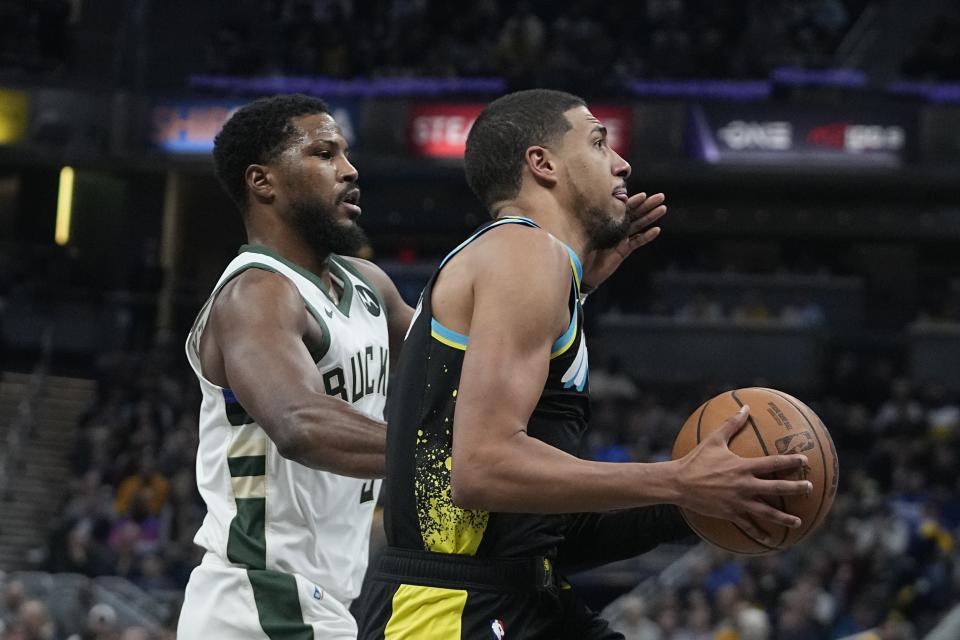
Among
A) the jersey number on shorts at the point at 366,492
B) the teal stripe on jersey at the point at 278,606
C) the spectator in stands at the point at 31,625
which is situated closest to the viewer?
the teal stripe on jersey at the point at 278,606

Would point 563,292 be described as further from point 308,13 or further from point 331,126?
point 308,13

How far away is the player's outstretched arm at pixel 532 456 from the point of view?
8.23 feet

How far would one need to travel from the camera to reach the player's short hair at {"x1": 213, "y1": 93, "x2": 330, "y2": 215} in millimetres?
3926

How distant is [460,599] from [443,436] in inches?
13.1

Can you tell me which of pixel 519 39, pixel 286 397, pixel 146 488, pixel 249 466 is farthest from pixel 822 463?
pixel 519 39

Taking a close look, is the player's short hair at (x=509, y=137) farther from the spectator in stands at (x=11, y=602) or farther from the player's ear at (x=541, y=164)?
the spectator in stands at (x=11, y=602)

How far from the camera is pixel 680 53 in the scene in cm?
1917

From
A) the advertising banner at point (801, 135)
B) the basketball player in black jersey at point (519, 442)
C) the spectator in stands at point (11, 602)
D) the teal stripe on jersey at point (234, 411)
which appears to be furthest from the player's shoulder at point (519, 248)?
the advertising banner at point (801, 135)

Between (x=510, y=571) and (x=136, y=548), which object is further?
(x=136, y=548)

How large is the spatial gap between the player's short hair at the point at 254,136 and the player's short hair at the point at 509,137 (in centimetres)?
100

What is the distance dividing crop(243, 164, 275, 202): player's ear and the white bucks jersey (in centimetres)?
18

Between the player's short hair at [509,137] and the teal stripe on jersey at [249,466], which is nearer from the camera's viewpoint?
the player's short hair at [509,137]

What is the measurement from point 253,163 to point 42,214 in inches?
808

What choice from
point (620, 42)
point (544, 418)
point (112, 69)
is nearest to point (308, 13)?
point (112, 69)
